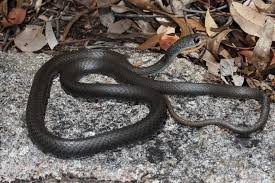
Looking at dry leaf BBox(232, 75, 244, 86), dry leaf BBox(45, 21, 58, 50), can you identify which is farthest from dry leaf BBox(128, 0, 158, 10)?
dry leaf BBox(232, 75, 244, 86)

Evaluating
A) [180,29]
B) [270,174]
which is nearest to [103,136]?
[270,174]

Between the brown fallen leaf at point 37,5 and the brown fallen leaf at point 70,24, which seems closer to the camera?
the brown fallen leaf at point 70,24

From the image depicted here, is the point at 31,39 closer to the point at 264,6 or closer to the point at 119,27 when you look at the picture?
the point at 119,27

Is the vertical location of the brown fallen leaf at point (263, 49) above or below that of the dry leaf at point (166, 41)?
above

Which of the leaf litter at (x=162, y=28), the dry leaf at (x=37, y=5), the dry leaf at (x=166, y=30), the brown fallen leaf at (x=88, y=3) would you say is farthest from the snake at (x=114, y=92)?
A: the dry leaf at (x=37, y=5)

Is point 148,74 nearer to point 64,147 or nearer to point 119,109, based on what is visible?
point 119,109

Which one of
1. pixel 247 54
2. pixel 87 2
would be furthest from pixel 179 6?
pixel 87 2

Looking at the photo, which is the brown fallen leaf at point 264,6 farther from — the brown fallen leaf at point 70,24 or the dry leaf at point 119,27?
the brown fallen leaf at point 70,24

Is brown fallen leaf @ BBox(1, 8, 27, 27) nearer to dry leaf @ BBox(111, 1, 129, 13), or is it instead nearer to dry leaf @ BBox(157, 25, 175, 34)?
dry leaf @ BBox(111, 1, 129, 13)
